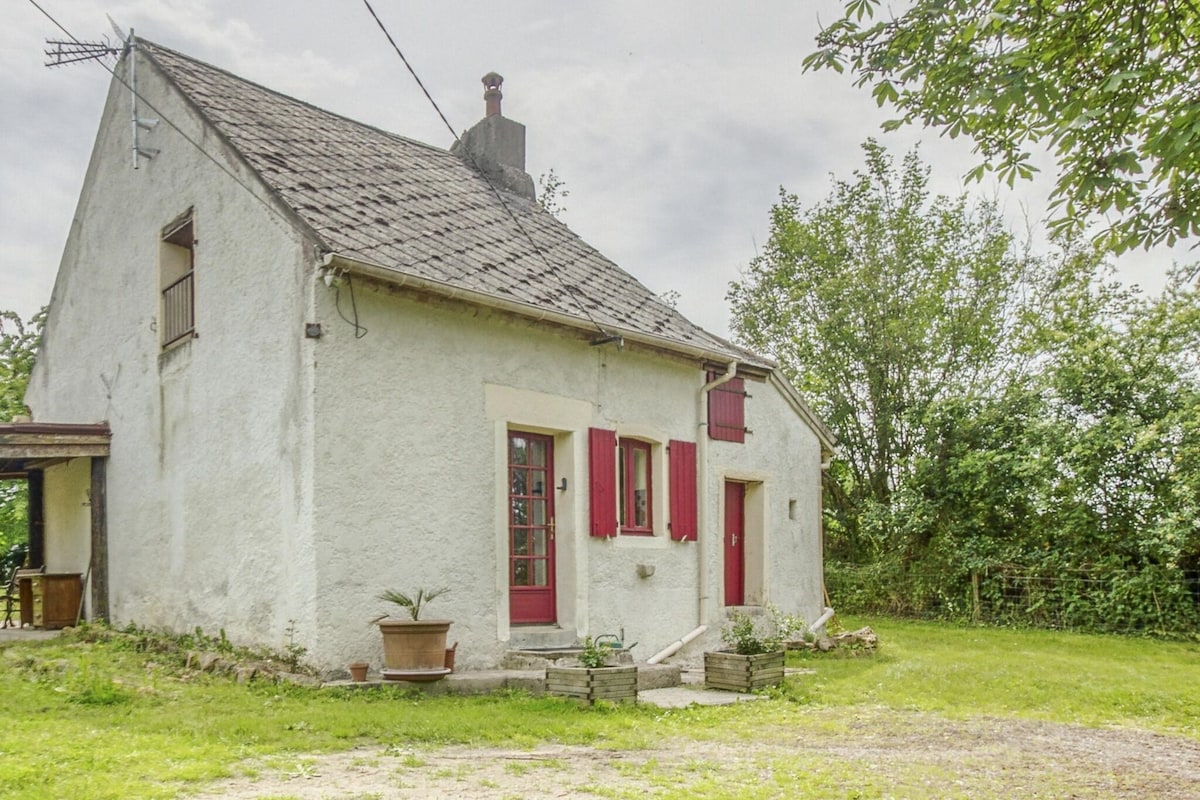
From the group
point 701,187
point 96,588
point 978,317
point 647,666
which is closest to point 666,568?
point 647,666

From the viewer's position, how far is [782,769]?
554 centimetres

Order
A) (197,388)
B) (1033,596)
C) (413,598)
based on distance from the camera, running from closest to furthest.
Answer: (413,598) → (197,388) → (1033,596)

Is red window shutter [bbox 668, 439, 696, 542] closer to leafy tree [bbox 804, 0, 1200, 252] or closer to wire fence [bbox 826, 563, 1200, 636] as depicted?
leafy tree [bbox 804, 0, 1200, 252]

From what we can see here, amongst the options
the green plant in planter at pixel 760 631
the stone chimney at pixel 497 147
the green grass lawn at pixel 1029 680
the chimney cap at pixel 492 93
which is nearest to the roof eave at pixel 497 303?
the green plant in planter at pixel 760 631

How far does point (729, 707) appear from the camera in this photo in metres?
8.02

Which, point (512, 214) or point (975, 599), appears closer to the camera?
point (512, 214)

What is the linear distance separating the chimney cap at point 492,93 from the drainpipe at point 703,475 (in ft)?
17.7

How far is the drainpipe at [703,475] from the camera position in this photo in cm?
1134

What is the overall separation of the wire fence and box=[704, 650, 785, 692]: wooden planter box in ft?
27.6

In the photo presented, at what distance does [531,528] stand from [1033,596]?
32.9 feet

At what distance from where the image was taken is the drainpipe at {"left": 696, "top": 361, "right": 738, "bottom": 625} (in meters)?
11.3

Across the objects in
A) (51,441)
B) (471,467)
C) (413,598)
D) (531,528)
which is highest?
(51,441)

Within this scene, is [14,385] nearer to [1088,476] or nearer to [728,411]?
[728,411]

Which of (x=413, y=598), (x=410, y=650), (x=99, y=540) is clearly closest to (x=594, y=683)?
(x=410, y=650)
